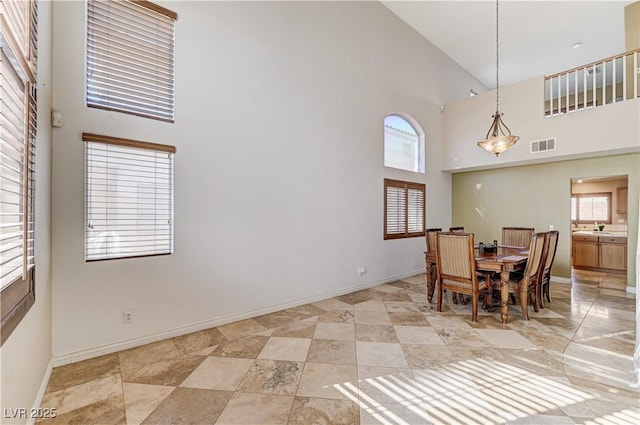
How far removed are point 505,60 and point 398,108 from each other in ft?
12.4

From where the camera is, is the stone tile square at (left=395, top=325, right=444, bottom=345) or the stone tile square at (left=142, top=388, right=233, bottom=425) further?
the stone tile square at (left=395, top=325, right=444, bottom=345)

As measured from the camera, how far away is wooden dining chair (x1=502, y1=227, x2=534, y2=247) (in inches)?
190

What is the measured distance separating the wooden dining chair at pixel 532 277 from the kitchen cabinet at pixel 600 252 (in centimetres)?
400

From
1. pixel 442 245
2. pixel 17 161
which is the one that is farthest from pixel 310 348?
pixel 17 161

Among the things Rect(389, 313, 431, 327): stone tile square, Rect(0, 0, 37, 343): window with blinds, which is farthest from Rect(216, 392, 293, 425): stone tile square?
Rect(389, 313, 431, 327): stone tile square

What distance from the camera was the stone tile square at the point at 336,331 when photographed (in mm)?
3043

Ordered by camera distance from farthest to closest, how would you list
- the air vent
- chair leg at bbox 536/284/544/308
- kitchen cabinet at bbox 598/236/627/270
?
kitchen cabinet at bbox 598/236/627/270
the air vent
chair leg at bbox 536/284/544/308

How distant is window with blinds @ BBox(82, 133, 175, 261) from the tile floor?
1033 mm

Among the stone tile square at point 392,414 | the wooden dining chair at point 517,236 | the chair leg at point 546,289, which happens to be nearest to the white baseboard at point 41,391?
the stone tile square at point 392,414

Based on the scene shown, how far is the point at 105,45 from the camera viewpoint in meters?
2.68

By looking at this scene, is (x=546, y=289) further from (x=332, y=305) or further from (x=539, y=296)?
(x=332, y=305)

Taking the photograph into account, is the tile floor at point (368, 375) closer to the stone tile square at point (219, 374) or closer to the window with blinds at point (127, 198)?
the stone tile square at point (219, 374)

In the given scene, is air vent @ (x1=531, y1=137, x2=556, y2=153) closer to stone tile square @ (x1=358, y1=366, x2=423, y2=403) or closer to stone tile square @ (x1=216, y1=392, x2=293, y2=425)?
stone tile square @ (x1=358, y1=366, x2=423, y2=403)

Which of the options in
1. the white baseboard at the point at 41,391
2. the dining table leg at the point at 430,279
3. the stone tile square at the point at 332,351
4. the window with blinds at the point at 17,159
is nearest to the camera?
the window with blinds at the point at 17,159
